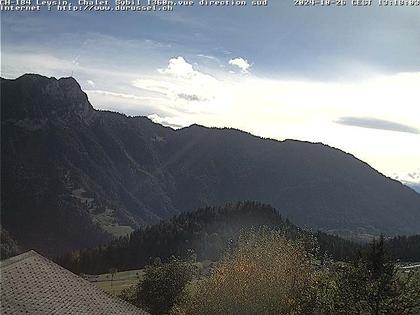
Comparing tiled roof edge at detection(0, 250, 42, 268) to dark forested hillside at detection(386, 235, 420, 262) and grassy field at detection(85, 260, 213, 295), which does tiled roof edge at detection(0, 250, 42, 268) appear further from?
dark forested hillside at detection(386, 235, 420, 262)

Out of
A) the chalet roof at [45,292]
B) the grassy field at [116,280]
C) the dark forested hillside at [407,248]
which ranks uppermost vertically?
the chalet roof at [45,292]

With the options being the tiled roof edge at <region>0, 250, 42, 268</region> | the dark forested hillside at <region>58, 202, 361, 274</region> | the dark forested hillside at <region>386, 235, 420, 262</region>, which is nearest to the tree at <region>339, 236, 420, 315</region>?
the tiled roof edge at <region>0, 250, 42, 268</region>

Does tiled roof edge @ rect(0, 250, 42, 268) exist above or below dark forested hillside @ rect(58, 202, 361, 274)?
above

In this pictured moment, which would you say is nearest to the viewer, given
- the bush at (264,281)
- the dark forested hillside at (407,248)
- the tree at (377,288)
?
the tree at (377,288)

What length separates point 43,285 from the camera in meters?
23.9

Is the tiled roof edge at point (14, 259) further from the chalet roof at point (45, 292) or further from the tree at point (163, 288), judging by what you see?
the tree at point (163, 288)

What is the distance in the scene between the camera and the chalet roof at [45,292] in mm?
21219

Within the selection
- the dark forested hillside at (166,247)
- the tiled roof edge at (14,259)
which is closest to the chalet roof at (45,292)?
the tiled roof edge at (14,259)

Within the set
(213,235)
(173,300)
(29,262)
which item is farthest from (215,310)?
(213,235)

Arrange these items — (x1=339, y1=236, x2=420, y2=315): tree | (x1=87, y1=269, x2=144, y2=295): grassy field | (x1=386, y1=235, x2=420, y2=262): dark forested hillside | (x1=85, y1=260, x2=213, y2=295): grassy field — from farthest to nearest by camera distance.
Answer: (x1=386, y1=235, x2=420, y2=262): dark forested hillside < (x1=87, y1=269, x2=144, y2=295): grassy field < (x1=85, y1=260, x2=213, y2=295): grassy field < (x1=339, y1=236, x2=420, y2=315): tree

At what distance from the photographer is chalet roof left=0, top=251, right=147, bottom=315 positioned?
69.6 ft

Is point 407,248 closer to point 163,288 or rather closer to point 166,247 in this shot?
point 166,247

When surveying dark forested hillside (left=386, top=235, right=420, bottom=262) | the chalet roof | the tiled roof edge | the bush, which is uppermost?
the tiled roof edge

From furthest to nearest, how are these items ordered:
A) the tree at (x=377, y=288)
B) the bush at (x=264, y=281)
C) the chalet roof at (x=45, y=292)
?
the bush at (x=264, y=281)
the tree at (x=377, y=288)
the chalet roof at (x=45, y=292)
